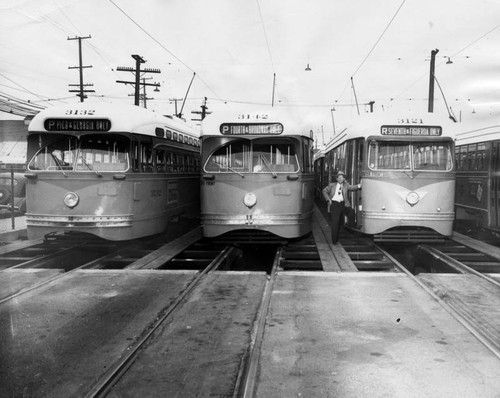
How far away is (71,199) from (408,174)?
6.95m

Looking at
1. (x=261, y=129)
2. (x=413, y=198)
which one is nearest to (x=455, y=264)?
(x=413, y=198)

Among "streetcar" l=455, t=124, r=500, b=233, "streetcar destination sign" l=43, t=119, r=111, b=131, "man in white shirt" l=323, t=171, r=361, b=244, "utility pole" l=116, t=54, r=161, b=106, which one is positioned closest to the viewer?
"streetcar destination sign" l=43, t=119, r=111, b=131

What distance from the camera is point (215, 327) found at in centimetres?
531

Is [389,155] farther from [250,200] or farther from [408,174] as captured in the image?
[250,200]

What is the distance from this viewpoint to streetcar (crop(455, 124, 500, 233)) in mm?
12086

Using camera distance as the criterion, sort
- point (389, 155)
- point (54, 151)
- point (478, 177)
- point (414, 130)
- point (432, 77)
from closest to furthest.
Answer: point (54, 151), point (414, 130), point (389, 155), point (478, 177), point (432, 77)

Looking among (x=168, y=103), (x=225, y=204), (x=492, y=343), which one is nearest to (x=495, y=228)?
(x=225, y=204)

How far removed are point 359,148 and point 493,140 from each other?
13.6 feet

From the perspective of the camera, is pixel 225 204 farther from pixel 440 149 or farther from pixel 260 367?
pixel 260 367

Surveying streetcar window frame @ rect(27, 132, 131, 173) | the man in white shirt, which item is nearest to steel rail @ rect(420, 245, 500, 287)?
the man in white shirt

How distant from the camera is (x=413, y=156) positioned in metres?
10.2

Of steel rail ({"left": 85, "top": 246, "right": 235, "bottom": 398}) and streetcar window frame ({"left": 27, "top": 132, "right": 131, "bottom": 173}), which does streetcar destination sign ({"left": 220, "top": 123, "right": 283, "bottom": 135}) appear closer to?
streetcar window frame ({"left": 27, "top": 132, "right": 131, "bottom": 173})

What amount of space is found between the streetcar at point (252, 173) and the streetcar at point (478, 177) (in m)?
5.44

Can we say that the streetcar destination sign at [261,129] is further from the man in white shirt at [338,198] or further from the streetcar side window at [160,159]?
the streetcar side window at [160,159]
